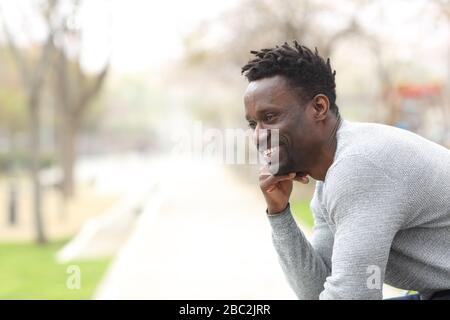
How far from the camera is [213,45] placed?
17.4 metres

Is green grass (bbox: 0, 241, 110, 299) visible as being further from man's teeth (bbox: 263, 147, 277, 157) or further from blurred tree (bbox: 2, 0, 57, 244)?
man's teeth (bbox: 263, 147, 277, 157)

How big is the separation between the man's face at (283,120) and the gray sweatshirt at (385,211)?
96 millimetres

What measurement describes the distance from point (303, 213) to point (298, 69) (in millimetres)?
10258

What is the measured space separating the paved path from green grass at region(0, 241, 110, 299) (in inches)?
9.6

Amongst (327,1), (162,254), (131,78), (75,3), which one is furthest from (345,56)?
(131,78)

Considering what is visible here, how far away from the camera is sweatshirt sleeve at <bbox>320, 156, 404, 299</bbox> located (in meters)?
1.58

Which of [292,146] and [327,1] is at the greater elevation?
[327,1]

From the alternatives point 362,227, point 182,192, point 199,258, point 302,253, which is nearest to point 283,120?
point 362,227

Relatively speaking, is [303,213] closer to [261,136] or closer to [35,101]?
[35,101]

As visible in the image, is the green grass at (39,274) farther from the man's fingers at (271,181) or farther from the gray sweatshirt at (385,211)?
the gray sweatshirt at (385,211)
